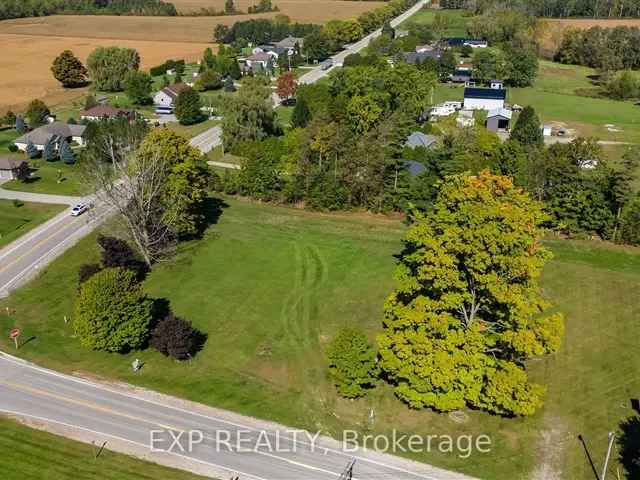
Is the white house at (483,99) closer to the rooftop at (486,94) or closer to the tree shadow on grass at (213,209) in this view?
the rooftop at (486,94)

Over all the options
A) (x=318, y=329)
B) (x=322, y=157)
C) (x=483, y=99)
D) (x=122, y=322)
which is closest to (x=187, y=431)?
(x=122, y=322)

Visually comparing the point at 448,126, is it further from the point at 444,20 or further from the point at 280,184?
the point at 444,20

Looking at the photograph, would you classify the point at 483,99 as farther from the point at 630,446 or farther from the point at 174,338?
the point at 174,338

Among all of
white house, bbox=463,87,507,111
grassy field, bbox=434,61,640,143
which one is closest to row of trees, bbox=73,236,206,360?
grassy field, bbox=434,61,640,143

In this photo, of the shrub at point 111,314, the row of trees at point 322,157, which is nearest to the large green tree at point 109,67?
the row of trees at point 322,157

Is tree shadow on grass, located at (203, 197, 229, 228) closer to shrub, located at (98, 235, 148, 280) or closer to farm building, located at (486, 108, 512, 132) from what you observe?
shrub, located at (98, 235, 148, 280)

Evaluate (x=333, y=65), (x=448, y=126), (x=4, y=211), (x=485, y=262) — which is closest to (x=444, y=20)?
(x=333, y=65)
